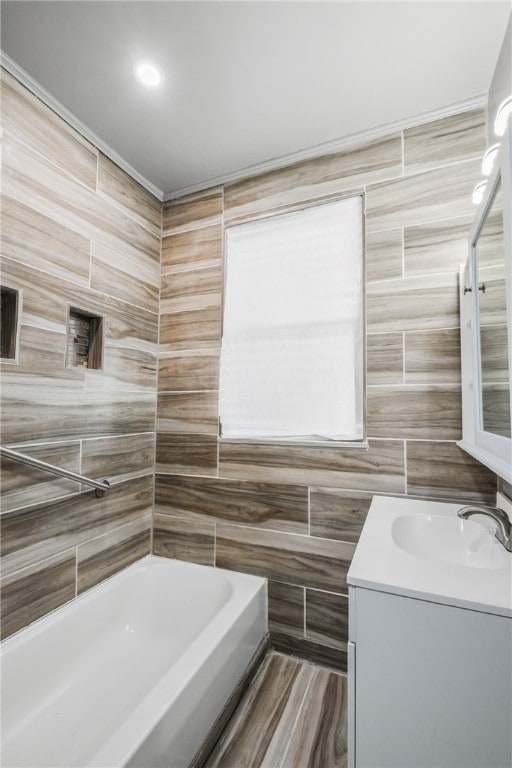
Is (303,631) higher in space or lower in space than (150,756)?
lower

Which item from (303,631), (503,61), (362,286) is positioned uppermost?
(503,61)

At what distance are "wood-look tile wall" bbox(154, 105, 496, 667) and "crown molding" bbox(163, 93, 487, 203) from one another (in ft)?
0.10

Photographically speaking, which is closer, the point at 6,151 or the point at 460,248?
the point at 6,151

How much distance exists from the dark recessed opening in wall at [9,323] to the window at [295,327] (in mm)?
1002

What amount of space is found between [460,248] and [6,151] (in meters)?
1.95

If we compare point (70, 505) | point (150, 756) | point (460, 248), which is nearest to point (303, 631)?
point (150, 756)

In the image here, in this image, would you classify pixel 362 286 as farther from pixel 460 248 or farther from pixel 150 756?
pixel 150 756

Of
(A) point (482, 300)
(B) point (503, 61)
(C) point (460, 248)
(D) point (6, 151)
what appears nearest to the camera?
(A) point (482, 300)

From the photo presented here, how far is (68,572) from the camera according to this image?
1.68 m

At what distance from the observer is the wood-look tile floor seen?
4.29 ft

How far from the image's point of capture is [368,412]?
1748 mm

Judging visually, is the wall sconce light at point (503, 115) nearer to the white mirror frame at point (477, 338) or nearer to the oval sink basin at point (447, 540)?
the white mirror frame at point (477, 338)

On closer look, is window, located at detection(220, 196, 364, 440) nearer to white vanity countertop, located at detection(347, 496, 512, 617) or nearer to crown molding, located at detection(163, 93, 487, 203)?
crown molding, located at detection(163, 93, 487, 203)

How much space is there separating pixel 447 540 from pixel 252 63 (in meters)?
1.98
